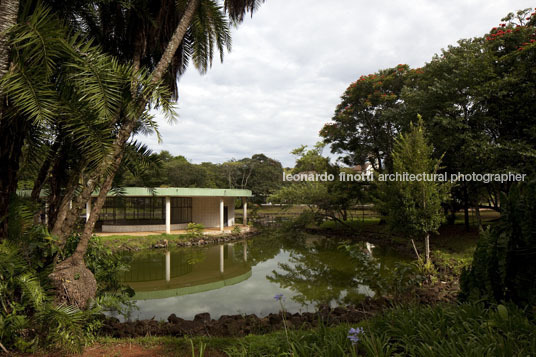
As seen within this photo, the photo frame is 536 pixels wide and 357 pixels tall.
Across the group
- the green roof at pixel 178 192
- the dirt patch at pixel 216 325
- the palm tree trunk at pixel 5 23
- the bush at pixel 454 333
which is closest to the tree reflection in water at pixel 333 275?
the dirt patch at pixel 216 325

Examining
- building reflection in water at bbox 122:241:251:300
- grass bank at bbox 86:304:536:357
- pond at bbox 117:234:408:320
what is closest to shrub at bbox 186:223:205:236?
pond at bbox 117:234:408:320

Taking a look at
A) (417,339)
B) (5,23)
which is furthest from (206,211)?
(417,339)

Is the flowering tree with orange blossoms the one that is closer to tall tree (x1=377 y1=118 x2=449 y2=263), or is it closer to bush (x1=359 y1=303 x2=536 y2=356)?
tall tree (x1=377 y1=118 x2=449 y2=263)

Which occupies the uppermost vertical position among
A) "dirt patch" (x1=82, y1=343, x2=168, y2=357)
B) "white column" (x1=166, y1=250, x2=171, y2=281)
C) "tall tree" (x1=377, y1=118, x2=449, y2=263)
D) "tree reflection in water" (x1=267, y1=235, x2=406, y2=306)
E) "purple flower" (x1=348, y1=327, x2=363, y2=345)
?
"tall tree" (x1=377, y1=118, x2=449, y2=263)

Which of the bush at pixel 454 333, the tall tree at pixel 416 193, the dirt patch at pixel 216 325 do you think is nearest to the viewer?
the bush at pixel 454 333

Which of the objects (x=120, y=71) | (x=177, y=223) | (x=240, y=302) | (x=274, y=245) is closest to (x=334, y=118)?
(x=274, y=245)

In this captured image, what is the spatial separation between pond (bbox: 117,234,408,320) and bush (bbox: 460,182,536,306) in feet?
4.69

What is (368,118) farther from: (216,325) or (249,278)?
(216,325)

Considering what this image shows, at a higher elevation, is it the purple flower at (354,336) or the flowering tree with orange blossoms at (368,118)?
the flowering tree with orange blossoms at (368,118)

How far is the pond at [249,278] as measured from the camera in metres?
7.32

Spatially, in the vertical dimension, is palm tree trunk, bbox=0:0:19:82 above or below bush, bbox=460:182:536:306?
above

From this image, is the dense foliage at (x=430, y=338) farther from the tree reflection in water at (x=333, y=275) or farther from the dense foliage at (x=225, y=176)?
the dense foliage at (x=225, y=176)

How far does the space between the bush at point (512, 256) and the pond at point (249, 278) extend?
143 cm

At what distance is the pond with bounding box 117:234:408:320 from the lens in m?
7.32
